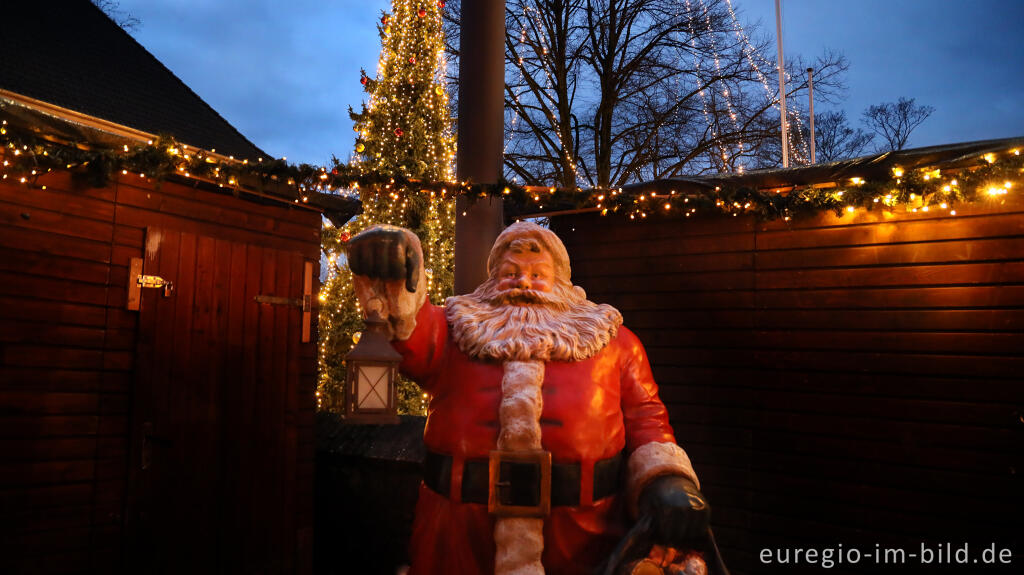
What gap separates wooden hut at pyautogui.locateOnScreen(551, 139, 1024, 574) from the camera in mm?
3537

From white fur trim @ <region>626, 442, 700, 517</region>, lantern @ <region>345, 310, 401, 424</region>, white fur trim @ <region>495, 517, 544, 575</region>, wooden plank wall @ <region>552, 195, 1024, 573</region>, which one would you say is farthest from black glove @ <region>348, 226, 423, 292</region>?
wooden plank wall @ <region>552, 195, 1024, 573</region>

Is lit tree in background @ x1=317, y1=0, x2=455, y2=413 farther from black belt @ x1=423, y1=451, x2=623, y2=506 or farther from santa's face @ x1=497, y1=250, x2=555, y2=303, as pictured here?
black belt @ x1=423, y1=451, x2=623, y2=506

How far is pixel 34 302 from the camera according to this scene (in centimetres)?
349

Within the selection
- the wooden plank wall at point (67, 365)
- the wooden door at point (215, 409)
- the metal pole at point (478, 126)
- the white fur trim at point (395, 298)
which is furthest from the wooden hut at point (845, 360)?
the wooden plank wall at point (67, 365)

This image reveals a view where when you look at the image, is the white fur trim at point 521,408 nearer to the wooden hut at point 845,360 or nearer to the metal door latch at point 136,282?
the wooden hut at point 845,360

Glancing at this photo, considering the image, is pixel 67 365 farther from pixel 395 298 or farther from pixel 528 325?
pixel 528 325

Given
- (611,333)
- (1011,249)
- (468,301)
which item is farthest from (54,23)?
(1011,249)

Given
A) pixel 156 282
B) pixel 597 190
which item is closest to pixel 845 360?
pixel 597 190

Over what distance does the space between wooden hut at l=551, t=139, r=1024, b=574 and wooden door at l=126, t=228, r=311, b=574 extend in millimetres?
2895

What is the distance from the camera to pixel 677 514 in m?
2.02

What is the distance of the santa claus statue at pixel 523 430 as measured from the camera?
2.04 meters

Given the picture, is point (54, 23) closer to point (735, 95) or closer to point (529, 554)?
point (529, 554)

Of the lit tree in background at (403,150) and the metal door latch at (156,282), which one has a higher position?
the lit tree in background at (403,150)

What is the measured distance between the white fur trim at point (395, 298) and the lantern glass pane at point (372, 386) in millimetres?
226
